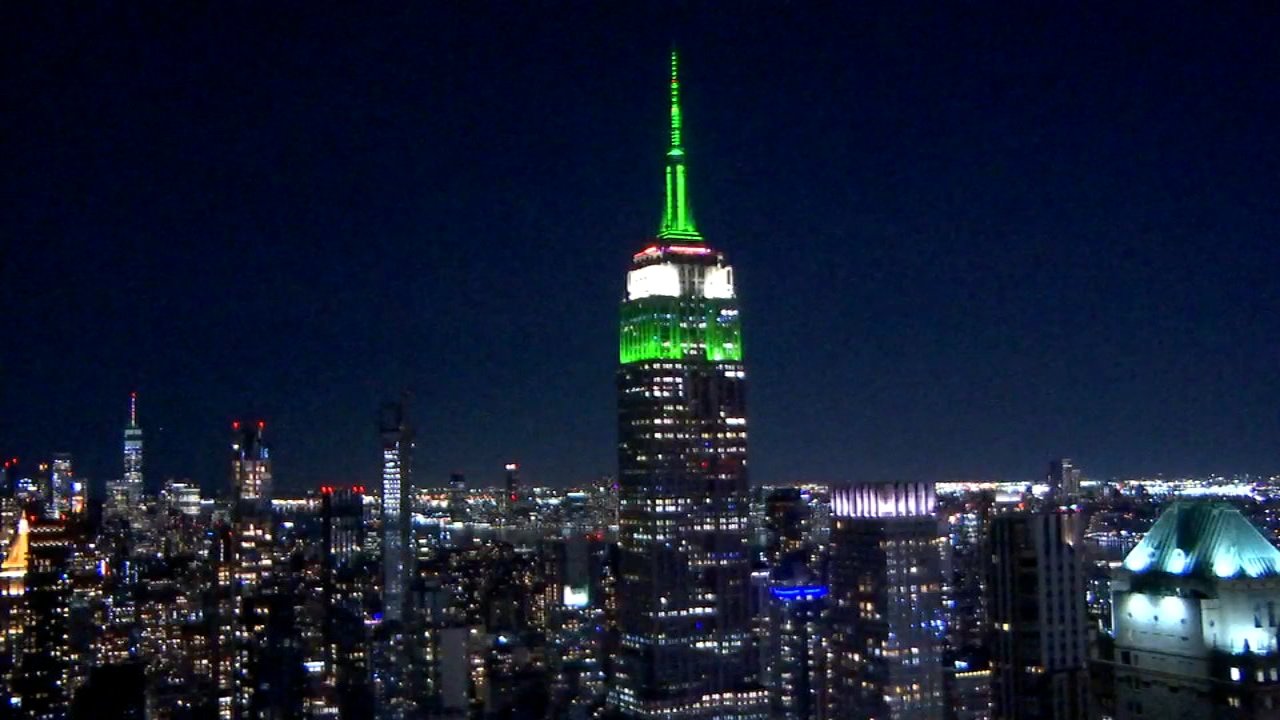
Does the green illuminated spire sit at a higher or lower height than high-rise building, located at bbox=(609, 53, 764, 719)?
higher

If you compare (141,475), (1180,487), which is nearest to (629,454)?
(141,475)

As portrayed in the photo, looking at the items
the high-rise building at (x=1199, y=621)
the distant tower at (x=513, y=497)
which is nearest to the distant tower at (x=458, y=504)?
the distant tower at (x=513, y=497)

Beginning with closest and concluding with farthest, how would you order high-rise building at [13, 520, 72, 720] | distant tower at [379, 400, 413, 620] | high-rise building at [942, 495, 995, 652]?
high-rise building at [942, 495, 995, 652]
high-rise building at [13, 520, 72, 720]
distant tower at [379, 400, 413, 620]

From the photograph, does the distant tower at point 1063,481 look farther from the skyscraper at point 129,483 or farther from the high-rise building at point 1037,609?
the skyscraper at point 129,483

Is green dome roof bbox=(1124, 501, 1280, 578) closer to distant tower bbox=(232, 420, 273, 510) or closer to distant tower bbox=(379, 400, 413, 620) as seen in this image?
distant tower bbox=(232, 420, 273, 510)

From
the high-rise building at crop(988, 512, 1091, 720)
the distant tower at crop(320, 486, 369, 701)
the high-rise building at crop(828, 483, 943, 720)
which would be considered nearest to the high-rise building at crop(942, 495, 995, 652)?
the high-rise building at crop(828, 483, 943, 720)

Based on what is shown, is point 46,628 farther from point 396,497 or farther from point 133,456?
point 396,497

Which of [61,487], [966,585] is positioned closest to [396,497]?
[61,487]
